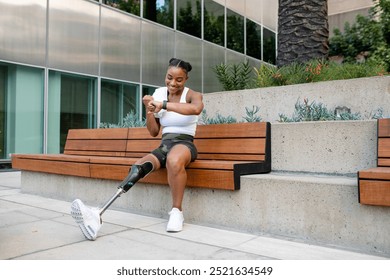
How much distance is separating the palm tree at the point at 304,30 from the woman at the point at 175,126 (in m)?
3.27

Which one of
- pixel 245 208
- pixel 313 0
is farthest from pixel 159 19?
pixel 245 208

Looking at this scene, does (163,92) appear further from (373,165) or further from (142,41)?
(142,41)

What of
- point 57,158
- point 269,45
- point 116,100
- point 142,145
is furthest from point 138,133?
point 269,45

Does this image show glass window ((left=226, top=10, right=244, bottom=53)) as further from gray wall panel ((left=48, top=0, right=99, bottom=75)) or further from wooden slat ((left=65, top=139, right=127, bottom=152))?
wooden slat ((left=65, top=139, right=127, bottom=152))

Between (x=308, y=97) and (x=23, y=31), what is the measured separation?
7.83 metres

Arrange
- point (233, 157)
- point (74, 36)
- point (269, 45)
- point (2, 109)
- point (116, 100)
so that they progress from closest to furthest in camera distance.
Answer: point (233, 157), point (2, 109), point (74, 36), point (116, 100), point (269, 45)

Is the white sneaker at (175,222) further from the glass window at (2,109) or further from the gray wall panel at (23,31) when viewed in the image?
the gray wall panel at (23,31)

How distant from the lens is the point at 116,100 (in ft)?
41.0

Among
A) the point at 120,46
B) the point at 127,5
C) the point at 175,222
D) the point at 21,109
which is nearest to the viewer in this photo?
the point at 175,222

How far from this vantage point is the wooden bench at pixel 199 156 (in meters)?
3.87

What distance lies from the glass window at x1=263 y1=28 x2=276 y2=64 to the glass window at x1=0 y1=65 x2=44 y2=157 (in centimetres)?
1198

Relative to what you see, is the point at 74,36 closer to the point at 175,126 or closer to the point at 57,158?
the point at 57,158

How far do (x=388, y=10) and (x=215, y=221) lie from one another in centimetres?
1379

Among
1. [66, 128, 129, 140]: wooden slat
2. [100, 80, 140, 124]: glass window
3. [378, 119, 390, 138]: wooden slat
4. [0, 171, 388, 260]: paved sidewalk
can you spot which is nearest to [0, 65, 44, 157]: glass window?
[100, 80, 140, 124]: glass window
